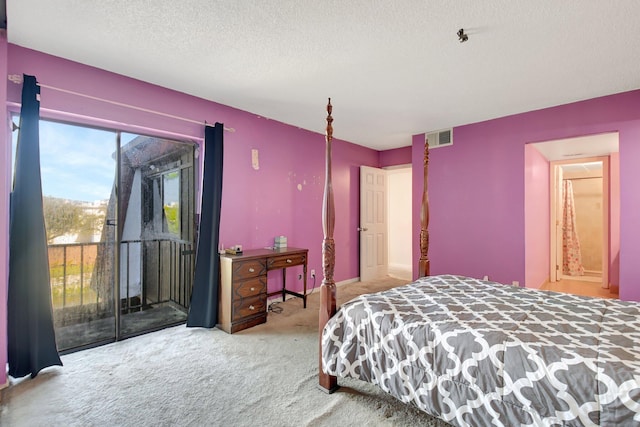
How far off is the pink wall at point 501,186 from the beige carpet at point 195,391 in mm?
2644

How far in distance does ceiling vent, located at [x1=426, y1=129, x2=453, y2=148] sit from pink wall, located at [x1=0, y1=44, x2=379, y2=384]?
1.30 m

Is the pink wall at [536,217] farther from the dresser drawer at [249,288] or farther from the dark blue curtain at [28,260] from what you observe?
the dark blue curtain at [28,260]

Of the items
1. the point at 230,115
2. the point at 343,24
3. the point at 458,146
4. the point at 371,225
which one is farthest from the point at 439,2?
the point at 371,225

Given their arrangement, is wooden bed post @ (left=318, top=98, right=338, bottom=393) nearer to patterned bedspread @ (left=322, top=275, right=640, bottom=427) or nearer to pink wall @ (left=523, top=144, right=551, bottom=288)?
patterned bedspread @ (left=322, top=275, right=640, bottom=427)

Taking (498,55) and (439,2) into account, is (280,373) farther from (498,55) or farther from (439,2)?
(498,55)

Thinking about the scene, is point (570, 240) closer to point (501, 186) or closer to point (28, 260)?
point (501, 186)

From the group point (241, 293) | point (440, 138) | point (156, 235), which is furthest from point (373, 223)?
point (156, 235)

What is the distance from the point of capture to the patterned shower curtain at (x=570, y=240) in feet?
19.4

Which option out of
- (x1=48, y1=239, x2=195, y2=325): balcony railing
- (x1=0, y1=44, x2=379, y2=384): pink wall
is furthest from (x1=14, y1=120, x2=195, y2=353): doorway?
(x1=0, y1=44, x2=379, y2=384): pink wall

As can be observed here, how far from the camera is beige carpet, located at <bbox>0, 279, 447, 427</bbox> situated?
1.79 m

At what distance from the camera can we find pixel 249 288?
10.5 ft

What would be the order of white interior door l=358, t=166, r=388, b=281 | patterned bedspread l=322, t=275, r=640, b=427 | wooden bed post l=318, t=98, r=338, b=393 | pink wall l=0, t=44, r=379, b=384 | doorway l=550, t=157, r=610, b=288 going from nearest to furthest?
patterned bedspread l=322, t=275, r=640, b=427
wooden bed post l=318, t=98, r=338, b=393
pink wall l=0, t=44, r=379, b=384
white interior door l=358, t=166, r=388, b=281
doorway l=550, t=157, r=610, b=288

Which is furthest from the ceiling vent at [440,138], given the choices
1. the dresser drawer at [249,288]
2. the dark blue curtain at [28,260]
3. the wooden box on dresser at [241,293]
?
the dark blue curtain at [28,260]

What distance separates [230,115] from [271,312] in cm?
240
